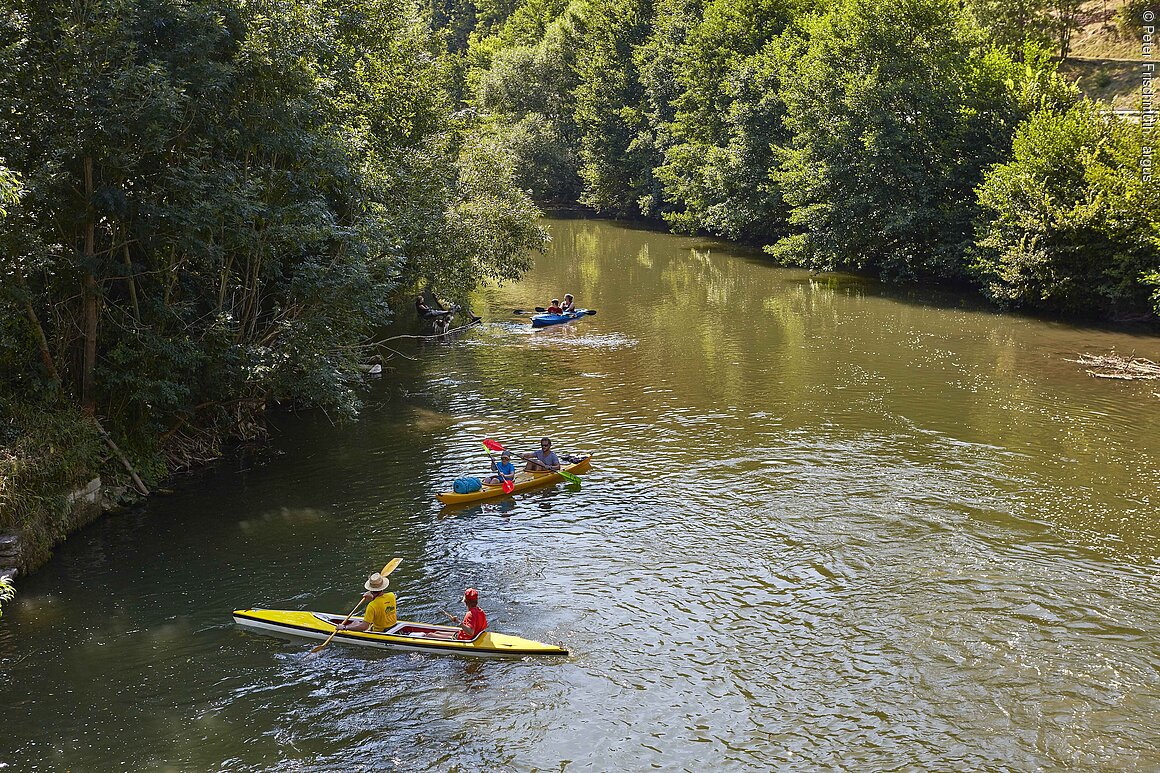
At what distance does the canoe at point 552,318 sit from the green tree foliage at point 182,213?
12887 millimetres

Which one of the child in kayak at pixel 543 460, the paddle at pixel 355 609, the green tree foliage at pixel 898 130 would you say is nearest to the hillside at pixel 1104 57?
the green tree foliage at pixel 898 130

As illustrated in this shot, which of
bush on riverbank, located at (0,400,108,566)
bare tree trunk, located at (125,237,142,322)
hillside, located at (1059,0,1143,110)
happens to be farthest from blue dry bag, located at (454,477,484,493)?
hillside, located at (1059,0,1143,110)

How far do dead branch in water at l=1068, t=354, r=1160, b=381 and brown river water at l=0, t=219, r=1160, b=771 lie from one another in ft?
2.68

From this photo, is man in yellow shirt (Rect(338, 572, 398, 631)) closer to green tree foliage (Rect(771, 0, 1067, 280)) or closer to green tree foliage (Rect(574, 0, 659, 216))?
green tree foliage (Rect(771, 0, 1067, 280))

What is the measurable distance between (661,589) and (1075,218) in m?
28.0

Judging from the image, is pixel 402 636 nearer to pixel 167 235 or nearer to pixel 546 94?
pixel 167 235

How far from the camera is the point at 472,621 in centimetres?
1463

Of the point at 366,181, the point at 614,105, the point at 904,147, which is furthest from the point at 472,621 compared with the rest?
the point at 614,105

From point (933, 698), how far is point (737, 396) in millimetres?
15709

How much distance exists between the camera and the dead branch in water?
29.4 metres

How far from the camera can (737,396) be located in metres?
28.6

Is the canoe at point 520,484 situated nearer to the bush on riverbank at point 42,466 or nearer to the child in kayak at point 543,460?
the child in kayak at point 543,460

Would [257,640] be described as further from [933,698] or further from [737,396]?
[737,396]

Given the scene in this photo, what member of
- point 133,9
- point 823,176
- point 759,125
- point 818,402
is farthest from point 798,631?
point 759,125
